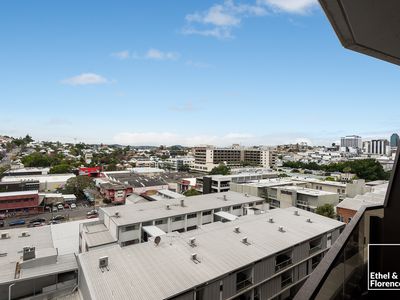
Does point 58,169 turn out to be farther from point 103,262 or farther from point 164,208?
point 103,262

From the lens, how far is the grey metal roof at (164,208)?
25.7ft

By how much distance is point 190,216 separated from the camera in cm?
880

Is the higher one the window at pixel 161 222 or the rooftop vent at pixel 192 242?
the rooftop vent at pixel 192 242

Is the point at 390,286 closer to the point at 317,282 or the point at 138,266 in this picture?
the point at 317,282

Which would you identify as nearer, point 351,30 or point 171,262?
point 351,30

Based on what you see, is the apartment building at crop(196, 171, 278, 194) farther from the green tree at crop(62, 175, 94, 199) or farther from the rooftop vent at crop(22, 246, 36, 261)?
the rooftop vent at crop(22, 246, 36, 261)

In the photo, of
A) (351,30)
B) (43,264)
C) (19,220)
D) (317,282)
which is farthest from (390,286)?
(19,220)

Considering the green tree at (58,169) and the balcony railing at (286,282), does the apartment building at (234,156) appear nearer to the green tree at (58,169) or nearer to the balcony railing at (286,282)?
the green tree at (58,169)

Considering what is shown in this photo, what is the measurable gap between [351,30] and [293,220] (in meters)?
7.14

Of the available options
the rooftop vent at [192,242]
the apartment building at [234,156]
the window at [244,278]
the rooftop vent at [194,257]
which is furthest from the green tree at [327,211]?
the apartment building at [234,156]

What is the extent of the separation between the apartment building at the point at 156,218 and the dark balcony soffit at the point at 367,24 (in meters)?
6.06

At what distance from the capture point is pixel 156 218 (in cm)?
797

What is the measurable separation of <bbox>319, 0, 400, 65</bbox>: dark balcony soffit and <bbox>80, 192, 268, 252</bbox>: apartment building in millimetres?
6059

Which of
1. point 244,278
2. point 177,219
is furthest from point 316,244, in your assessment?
point 177,219
